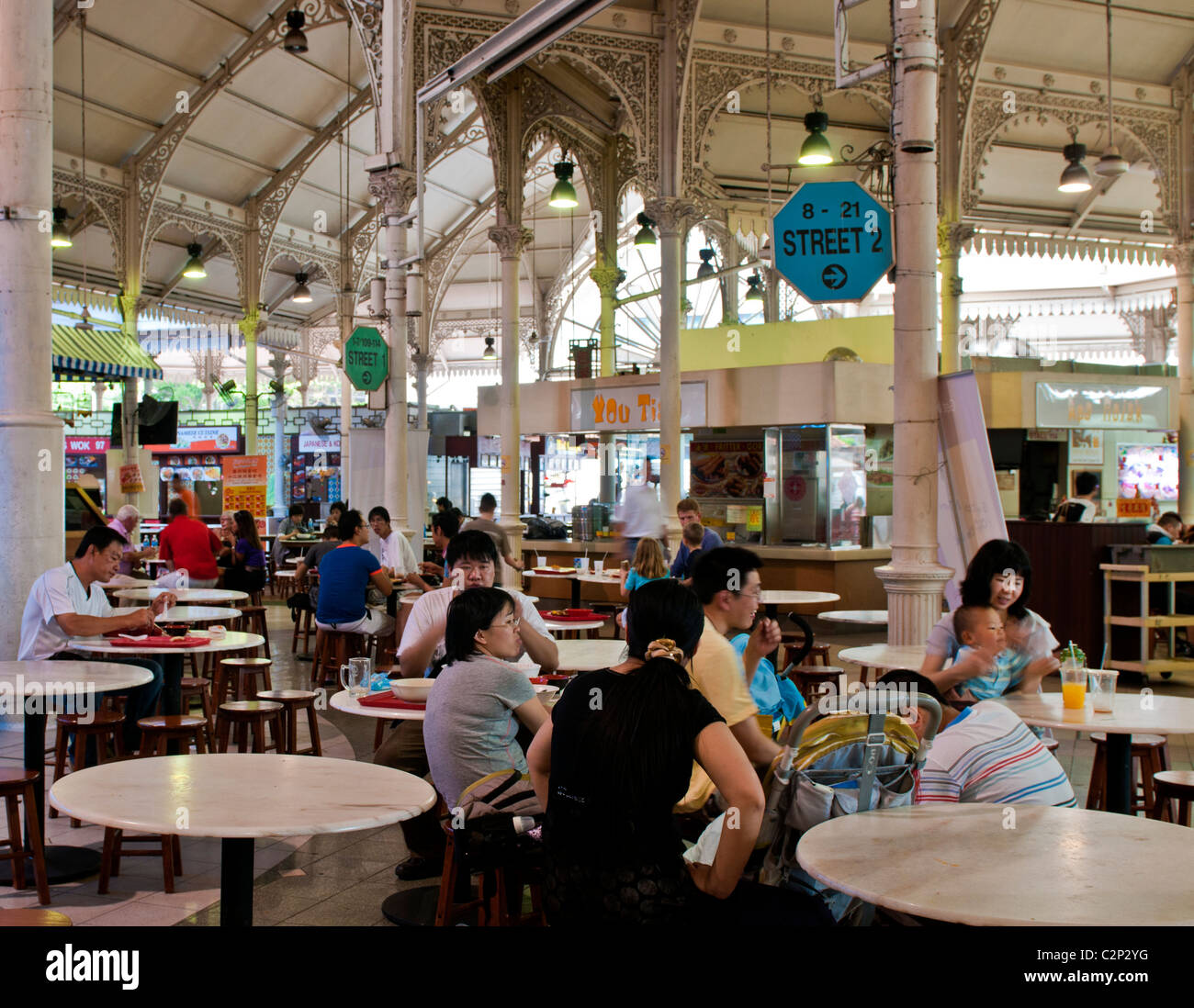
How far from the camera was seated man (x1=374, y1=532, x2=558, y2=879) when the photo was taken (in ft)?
15.1

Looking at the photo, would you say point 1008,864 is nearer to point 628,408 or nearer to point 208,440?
point 628,408

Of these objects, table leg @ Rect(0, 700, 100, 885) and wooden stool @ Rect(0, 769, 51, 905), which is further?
table leg @ Rect(0, 700, 100, 885)

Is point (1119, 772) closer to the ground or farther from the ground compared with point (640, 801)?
closer to the ground

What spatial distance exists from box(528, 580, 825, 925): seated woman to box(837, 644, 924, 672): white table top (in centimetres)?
254

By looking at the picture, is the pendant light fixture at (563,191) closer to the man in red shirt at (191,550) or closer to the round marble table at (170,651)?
the man in red shirt at (191,550)

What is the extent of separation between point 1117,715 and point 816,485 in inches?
382

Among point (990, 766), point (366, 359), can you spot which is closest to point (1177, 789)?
point (990, 766)

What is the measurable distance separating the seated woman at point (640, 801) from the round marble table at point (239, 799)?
1.60 ft

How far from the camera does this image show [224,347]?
3512cm

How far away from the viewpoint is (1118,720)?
13.1 ft

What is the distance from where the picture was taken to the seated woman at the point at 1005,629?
13.6 feet

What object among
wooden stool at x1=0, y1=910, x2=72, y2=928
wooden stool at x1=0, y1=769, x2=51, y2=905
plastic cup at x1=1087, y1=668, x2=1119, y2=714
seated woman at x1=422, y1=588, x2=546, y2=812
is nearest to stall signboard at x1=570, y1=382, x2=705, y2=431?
plastic cup at x1=1087, y1=668, x2=1119, y2=714

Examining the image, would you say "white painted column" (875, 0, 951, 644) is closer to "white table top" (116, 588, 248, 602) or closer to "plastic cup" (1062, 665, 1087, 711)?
"plastic cup" (1062, 665, 1087, 711)

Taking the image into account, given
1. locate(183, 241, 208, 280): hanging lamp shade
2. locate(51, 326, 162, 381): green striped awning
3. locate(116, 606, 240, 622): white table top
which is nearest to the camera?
locate(116, 606, 240, 622): white table top
